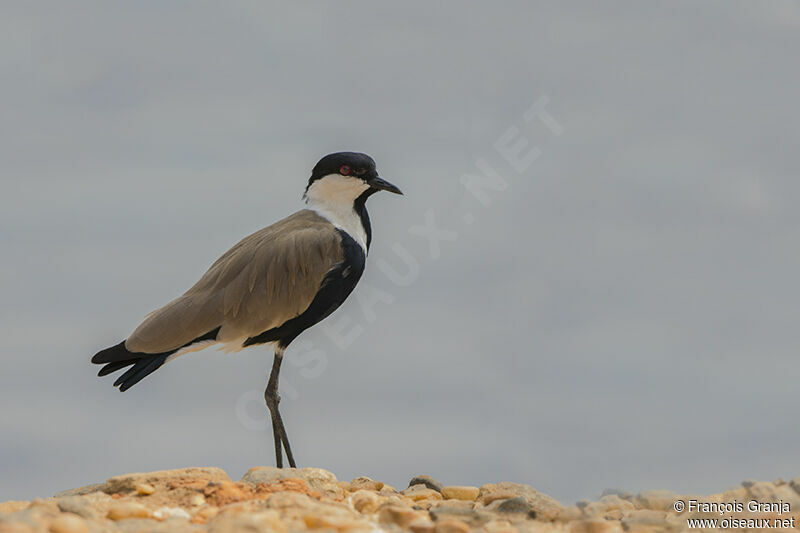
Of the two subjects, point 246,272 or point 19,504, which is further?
point 246,272

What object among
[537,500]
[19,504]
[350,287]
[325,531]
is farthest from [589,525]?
[19,504]

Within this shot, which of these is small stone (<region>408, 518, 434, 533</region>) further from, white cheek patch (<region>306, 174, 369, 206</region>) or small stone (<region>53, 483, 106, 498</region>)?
white cheek patch (<region>306, 174, 369, 206</region>)

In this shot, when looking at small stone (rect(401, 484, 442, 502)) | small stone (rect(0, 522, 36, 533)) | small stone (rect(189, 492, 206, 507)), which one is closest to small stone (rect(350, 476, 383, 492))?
small stone (rect(401, 484, 442, 502))

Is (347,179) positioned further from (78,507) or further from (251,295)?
(78,507)

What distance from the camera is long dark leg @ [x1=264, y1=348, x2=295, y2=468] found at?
26.7ft

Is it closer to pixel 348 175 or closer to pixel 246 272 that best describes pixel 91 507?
pixel 246 272

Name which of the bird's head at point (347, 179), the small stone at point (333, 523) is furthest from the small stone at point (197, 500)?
the bird's head at point (347, 179)

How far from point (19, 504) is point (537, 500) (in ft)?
12.2

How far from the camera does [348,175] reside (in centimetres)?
843

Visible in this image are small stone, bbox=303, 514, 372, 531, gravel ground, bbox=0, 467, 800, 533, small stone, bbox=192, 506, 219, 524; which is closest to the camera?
small stone, bbox=303, 514, 372, 531

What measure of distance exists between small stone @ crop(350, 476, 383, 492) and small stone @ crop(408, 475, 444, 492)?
0.32 metres

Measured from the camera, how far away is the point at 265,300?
7.86 m

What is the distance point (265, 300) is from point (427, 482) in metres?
2.08

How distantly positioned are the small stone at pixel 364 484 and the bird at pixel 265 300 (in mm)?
692
